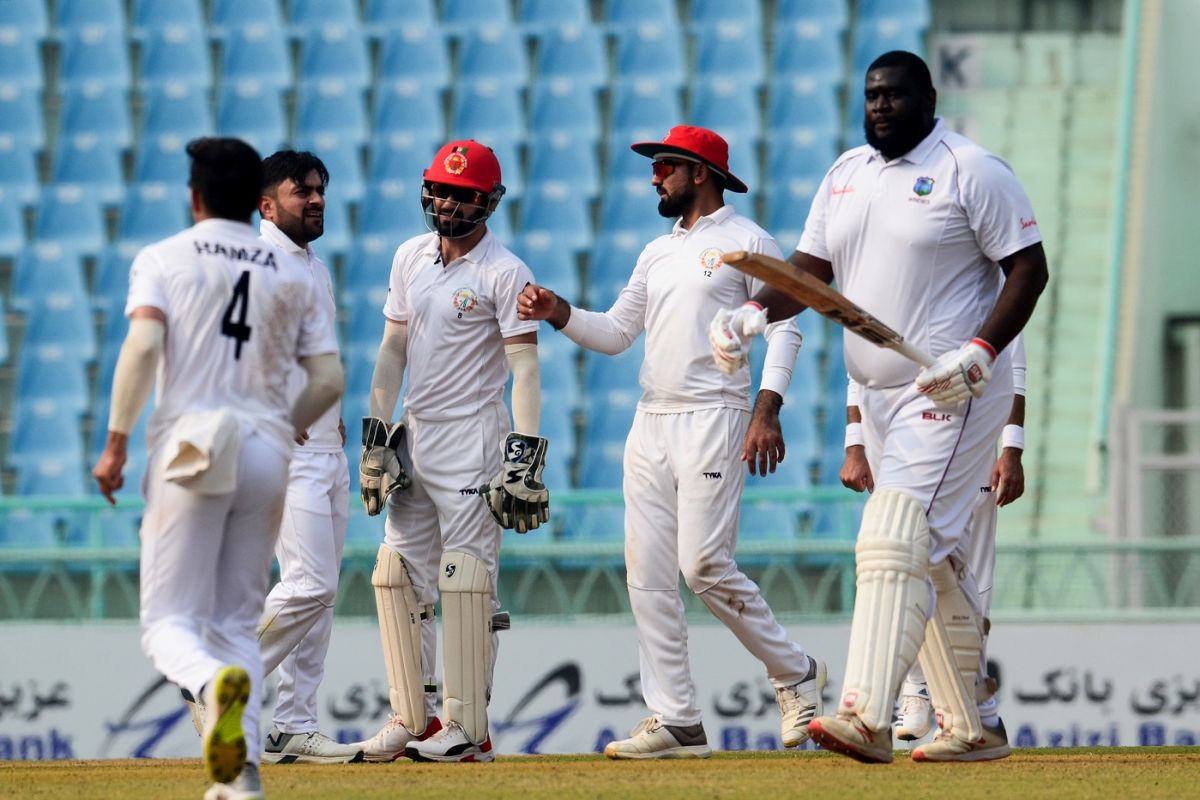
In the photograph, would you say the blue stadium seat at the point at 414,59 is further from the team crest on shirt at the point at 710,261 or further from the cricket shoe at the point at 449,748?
the cricket shoe at the point at 449,748

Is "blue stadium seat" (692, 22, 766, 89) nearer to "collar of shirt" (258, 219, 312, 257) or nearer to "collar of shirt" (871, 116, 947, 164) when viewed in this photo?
"collar of shirt" (258, 219, 312, 257)

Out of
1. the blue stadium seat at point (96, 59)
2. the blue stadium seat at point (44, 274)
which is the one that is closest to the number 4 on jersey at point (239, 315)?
the blue stadium seat at point (44, 274)

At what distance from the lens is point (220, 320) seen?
202 inches

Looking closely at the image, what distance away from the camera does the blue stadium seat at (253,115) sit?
16.4 meters

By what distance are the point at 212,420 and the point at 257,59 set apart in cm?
1248

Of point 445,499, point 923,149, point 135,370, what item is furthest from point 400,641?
point 923,149

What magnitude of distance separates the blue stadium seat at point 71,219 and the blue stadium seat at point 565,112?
3.66 metres

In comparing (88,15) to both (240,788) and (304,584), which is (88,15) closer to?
(304,584)

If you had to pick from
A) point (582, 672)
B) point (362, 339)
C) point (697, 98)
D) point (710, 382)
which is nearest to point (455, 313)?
point (710, 382)

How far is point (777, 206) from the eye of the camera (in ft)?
51.0

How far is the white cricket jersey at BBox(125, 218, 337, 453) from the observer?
511cm

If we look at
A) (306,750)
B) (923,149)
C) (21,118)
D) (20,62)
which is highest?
(20,62)

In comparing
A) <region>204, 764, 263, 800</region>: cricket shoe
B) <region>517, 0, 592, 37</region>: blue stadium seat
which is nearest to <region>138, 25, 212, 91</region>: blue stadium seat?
<region>517, 0, 592, 37</region>: blue stadium seat

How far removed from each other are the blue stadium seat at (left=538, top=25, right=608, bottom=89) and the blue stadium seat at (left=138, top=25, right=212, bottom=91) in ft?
9.70
